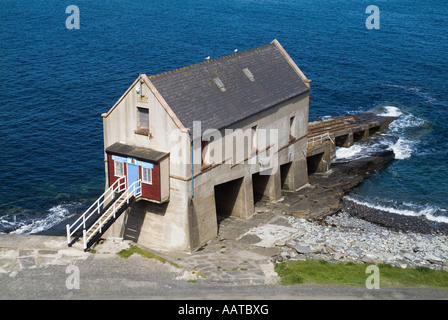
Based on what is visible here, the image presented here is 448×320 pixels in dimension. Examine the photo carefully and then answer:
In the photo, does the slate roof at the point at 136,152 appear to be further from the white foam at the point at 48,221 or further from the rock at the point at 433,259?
the rock at the point at 433,259

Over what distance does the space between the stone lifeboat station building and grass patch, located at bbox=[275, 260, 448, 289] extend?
8.55m

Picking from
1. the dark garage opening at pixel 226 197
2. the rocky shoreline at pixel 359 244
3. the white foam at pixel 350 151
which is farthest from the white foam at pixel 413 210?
the dark garage opening at pixel 226 197

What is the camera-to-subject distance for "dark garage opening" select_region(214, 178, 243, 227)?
49.4 meters

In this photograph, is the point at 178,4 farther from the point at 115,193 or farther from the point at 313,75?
the point at 115,193

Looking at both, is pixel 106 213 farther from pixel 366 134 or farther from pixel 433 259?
pixel 366 134

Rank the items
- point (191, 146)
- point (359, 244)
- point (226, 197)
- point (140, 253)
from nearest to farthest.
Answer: point (140, 253) < point (191, 146) < point (359, 244) < point (226, 197)

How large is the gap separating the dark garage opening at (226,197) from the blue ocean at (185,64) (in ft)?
47.0

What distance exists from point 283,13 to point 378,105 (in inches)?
2044

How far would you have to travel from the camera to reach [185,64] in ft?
307

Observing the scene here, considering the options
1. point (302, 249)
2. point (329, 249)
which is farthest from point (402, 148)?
point (302, 249)

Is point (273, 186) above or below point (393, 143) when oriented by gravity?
above

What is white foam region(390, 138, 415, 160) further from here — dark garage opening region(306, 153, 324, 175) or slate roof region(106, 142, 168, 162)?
slate roof region(106, 142, 168, 162)

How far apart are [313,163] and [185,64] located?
37.2 meters

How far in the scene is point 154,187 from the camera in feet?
138
